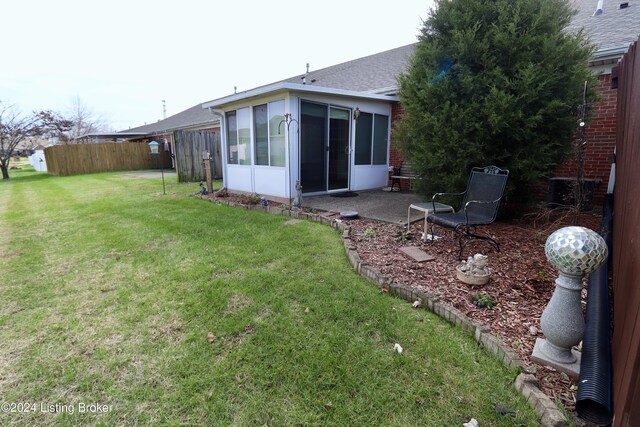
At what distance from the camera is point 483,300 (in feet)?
8.27

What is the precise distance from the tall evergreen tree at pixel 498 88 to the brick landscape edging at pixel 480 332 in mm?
2201

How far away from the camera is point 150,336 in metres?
2.29

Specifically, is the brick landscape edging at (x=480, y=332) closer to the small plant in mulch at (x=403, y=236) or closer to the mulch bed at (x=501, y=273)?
the mulch bed at (x=501, y=273)

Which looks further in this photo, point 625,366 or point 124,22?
point 124,22

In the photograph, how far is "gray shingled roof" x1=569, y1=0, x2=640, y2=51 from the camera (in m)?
5.59

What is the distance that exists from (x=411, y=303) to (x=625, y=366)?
1.55m

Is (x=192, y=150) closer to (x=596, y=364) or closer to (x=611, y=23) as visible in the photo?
(x=611, y=23)

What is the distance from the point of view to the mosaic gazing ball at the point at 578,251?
1589mm

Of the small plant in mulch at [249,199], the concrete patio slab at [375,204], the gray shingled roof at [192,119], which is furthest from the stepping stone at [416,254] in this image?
the gray shingled roof at [192,119]

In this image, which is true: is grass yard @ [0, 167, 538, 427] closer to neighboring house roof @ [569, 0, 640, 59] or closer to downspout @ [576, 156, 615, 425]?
downspout @ [576, 156, 615, 425]

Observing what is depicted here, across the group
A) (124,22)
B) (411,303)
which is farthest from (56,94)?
(411,303)

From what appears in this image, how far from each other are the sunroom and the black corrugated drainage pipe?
17.8ft

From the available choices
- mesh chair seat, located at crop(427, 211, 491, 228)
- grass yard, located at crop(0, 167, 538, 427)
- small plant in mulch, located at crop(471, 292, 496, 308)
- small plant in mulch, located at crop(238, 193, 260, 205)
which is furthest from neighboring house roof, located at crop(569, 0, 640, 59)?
small plant in mulch, located at crop(238, 193, 260, 205)

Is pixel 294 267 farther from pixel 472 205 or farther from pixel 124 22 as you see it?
pixel 124 22
